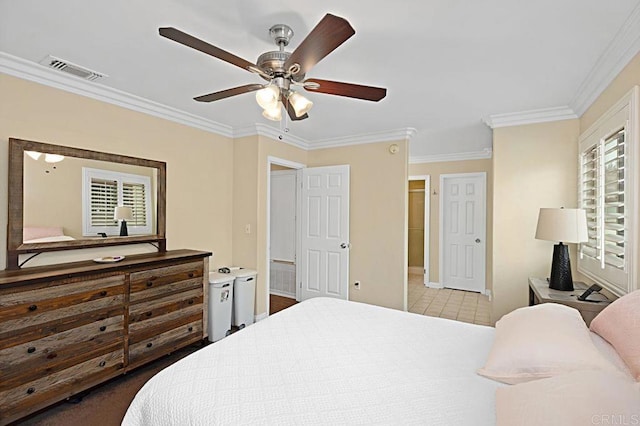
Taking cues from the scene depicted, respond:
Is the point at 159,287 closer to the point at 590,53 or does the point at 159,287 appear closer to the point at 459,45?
the point at 459,45

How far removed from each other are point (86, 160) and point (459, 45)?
2.93m

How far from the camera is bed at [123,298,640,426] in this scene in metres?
1.07

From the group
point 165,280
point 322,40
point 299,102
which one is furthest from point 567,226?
point 165,280

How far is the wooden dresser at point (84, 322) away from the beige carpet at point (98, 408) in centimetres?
12

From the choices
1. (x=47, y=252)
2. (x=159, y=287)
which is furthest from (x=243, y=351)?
(x=47, y=252)

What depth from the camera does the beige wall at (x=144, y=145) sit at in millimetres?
2314

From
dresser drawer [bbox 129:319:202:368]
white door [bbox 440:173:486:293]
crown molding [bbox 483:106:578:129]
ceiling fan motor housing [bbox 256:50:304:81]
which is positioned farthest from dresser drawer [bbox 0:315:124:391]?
white door [bbox 440:173:486:293]

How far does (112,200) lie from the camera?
2848 mm

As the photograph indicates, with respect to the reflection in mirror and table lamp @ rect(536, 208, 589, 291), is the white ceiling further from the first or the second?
table lamp @ rect(536, 208, 589, 291)

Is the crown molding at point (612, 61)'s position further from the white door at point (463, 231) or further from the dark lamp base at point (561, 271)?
the white door at point (463, 231)

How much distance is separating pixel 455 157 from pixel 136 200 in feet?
15.9

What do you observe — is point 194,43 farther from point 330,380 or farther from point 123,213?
point 123,213

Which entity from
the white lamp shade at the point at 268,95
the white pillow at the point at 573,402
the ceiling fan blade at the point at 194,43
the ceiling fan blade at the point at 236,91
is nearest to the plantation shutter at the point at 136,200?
the ceiling fan blade at the point at 236,91

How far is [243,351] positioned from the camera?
151 cm
